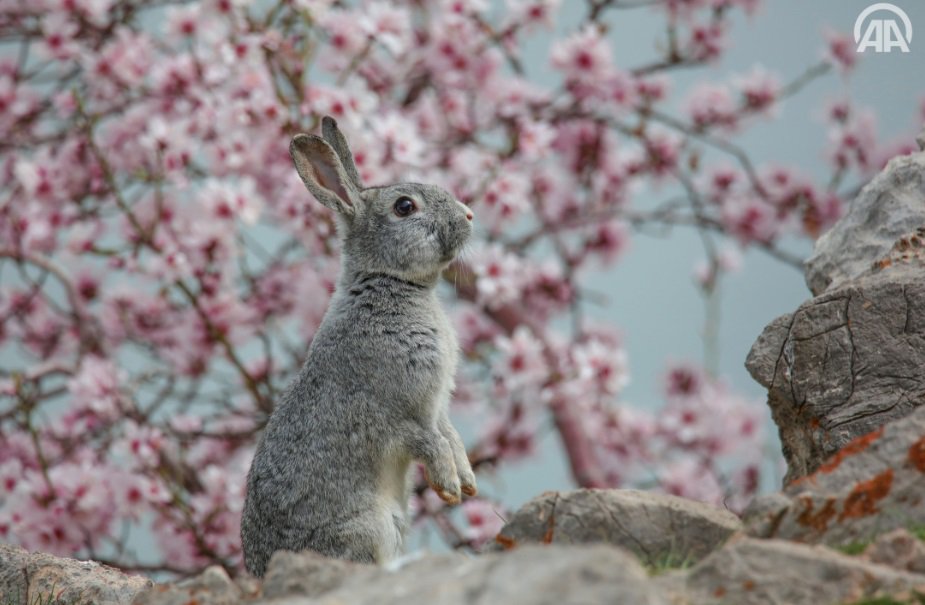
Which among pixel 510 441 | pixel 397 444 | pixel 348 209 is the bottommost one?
pixel 397 444

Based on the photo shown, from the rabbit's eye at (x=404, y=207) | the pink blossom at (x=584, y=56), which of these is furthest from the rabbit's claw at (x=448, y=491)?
the pink blossom at (x=584, y=56)

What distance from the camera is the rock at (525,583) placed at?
299 cm

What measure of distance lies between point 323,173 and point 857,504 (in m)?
2.97

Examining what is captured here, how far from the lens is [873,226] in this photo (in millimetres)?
6203

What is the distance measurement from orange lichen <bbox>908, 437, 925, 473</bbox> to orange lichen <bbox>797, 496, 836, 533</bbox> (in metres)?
0.31

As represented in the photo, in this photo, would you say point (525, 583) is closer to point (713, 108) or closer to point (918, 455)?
point (918, 455)

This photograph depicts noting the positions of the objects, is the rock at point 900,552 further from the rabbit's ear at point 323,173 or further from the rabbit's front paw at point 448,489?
the rabbit's ear at point 323,173

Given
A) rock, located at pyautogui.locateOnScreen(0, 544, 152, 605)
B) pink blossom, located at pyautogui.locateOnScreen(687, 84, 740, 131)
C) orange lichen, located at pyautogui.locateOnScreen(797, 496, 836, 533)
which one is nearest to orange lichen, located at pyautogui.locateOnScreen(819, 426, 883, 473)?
orange lichen, located at pyautogui.locateOnScreen(797, 496, 836, 533)

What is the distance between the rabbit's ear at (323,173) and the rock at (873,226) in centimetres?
238

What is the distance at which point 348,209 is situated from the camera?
5879 mm

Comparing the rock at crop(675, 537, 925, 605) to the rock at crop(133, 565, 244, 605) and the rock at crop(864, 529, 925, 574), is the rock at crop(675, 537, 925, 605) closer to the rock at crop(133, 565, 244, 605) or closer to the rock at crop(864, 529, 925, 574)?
the rock at crop(864, 529, 925, 574)

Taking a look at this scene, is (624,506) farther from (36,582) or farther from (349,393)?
(36,582)

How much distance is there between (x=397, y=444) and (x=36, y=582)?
6.28 ft

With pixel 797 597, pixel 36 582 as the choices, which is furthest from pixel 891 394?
pixel 36 582
